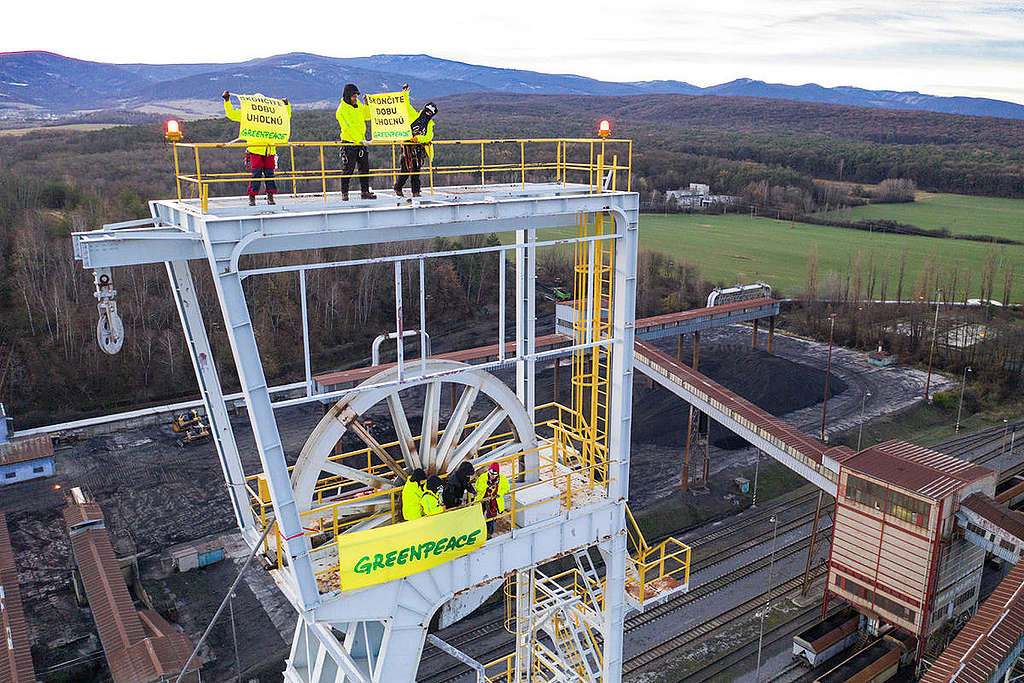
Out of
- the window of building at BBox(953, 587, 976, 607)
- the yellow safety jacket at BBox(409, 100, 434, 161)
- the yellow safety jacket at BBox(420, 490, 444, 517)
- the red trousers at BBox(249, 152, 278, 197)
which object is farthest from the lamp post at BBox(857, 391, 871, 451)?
the red trousers at BBox(249, 152, 278, 197)

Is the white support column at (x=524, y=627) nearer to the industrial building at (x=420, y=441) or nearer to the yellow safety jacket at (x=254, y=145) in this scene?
the industrial building at (x=420, y=441)

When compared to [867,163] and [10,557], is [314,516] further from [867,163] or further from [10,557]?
[867,163]

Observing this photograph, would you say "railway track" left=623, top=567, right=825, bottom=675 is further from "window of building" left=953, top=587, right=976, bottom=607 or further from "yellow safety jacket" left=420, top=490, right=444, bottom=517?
"yellow safety jacket" left=420, top=490, right=444, bottom=517

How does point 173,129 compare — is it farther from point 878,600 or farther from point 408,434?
point 878,600

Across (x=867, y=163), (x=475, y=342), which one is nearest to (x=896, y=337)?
(x=475, y=342)

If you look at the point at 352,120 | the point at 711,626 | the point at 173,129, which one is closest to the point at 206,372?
the point at 173,129
